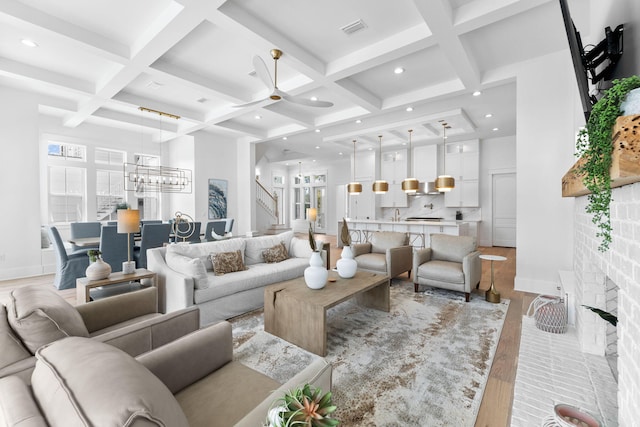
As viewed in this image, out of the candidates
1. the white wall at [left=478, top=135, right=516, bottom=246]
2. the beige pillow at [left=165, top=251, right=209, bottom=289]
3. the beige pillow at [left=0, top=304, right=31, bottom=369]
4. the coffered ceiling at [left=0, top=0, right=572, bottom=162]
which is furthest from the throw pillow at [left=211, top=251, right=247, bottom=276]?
the white wall at [left=478, top=135, right=516, bottom=246]

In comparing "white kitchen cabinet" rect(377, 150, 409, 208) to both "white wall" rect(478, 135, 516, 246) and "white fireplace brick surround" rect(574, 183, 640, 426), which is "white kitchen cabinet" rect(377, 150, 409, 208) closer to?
"white wall" rect(478, 135, 516, 246)

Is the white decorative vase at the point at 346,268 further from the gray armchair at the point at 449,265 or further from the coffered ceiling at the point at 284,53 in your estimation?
the coffered ceiling at the point at 284,53

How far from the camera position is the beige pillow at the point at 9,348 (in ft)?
3.77

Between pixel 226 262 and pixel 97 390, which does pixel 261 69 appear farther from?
pixel 97 390

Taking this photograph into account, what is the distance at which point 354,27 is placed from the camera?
3.28 m

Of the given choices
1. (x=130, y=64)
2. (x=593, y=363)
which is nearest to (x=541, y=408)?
(x=593, y=363)

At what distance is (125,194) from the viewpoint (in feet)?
24.2

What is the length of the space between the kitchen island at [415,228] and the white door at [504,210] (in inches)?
57.8

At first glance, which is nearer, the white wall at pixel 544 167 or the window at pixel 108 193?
the white wall at pixel 544 167

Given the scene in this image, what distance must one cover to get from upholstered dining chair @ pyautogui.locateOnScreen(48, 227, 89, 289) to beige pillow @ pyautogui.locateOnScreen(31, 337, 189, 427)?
4524 mm

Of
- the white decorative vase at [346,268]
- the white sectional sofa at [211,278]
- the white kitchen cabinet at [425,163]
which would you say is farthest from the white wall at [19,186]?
the white kitchen cabinet at [425,163]

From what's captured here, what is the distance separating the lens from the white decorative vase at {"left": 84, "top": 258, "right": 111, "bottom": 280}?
2.88 meters

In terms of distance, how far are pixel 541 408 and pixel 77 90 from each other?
690cm

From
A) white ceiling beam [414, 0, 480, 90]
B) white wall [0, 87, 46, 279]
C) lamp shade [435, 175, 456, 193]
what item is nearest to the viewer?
white ceiling beam [414, 0, 480, 90]
